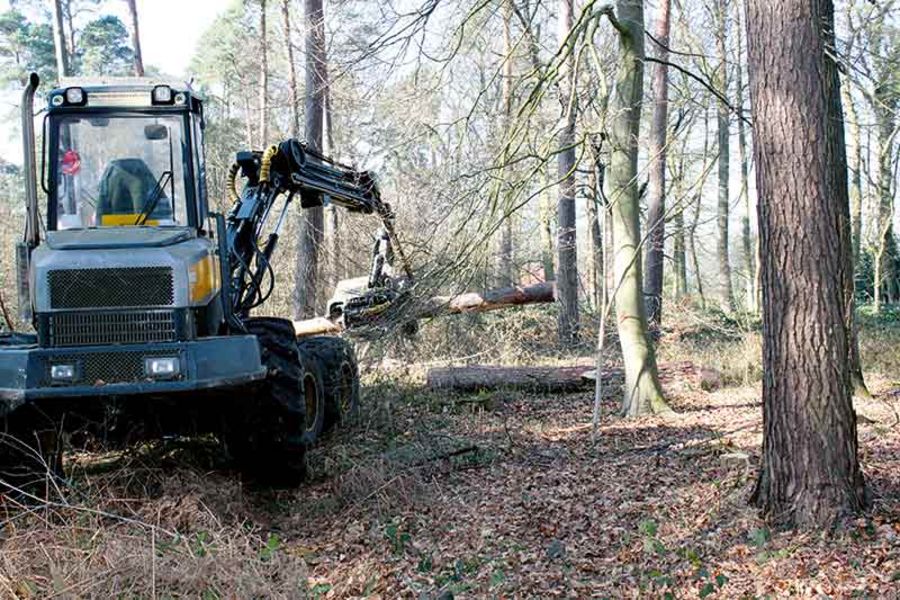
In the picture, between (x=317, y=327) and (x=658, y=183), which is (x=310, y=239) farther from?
(x=658, y=183)

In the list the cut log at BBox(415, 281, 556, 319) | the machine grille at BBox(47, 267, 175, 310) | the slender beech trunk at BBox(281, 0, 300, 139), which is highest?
the slender beech trunk at BBox(281, 0, 300, 139)

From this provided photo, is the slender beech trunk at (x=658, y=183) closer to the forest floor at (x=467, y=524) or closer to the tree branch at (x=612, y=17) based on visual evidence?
the tree branch at (x=612, y=17)

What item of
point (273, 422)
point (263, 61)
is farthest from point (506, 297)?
point (263, 61)

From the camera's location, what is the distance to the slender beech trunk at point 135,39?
1897cm

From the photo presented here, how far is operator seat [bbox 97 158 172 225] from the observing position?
6875mm

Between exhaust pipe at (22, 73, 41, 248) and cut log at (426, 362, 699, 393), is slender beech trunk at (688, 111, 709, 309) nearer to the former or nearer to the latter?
cut log at (426, 362, 699, 393)

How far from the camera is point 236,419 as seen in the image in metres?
6.91

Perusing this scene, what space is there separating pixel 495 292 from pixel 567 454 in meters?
5.38

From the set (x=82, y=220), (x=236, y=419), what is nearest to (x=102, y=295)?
(x=82, y=220)

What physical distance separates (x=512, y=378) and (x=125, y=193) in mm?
5850

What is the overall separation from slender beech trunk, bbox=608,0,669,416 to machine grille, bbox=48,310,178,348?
15.2ft

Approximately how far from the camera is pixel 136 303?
6.29 m

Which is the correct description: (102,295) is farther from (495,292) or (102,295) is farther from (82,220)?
(495,292)

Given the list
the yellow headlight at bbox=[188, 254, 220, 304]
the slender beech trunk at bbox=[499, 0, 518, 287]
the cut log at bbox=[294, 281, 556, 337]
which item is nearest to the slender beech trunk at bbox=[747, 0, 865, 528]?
the slender beech trunk at bbox=[499, 0, 518, 287]
